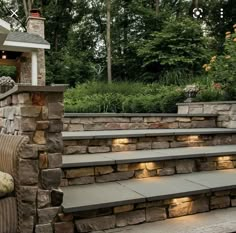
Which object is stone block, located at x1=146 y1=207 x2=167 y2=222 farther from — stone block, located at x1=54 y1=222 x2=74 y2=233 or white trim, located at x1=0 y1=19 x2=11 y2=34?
white trim, located at x1=0 y1=19 x2=11 y2=34

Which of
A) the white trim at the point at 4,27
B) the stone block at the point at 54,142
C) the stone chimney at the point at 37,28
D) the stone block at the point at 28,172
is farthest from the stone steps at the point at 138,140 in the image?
the stone chimney at the point at 37,28

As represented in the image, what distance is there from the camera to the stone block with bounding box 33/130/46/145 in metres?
2.09

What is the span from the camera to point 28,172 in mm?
2041

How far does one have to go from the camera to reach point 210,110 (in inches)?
183

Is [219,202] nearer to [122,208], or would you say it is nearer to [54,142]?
[122,208]

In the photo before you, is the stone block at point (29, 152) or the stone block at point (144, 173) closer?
the stone block at point (29, 152)

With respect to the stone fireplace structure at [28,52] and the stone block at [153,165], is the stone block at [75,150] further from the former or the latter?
the stone fireplace structure at [28,52]

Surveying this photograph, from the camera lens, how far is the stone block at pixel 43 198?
2074 millimetres

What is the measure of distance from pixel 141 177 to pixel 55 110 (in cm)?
119

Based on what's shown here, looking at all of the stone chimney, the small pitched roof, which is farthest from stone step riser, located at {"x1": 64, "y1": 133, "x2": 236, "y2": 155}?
the stone chimney

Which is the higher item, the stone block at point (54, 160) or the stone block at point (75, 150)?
the stone block at point (54, 160)

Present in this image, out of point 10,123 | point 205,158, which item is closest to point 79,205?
point 10,123

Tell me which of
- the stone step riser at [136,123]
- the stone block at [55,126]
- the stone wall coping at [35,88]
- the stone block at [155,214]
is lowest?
the stone block at [155,214]

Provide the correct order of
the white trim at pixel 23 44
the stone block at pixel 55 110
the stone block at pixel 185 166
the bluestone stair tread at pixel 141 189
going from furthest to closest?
the white trim at pixel 23 44, the stone block at pixel 185 166, the bluestone stair tread at pixel 141 189, the stone block at pixel 55 110
